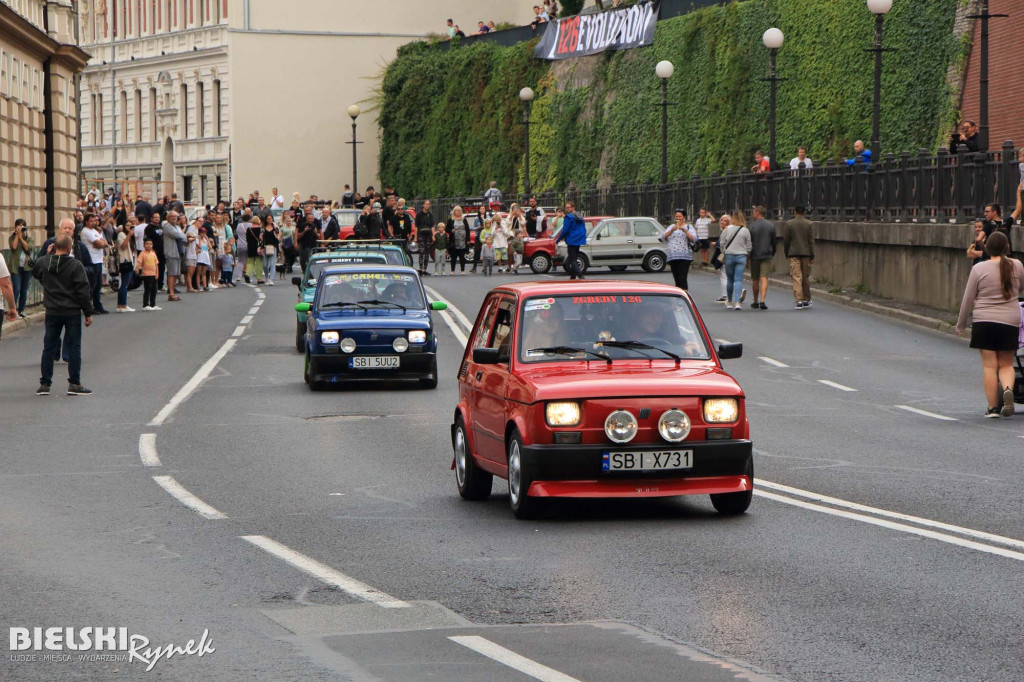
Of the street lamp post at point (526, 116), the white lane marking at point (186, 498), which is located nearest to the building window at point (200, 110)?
the street lamp post at point (526, 116)

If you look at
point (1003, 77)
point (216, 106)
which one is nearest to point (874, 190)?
point (1003, 77)

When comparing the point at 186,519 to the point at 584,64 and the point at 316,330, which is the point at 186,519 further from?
the point at 584,64

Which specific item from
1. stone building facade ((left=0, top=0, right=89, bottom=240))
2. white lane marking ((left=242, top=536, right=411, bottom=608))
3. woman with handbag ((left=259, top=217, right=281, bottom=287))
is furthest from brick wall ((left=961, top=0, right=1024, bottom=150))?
white lane marking ((left=242, top=536, right=411, bottom=608))

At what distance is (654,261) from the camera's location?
147 ft

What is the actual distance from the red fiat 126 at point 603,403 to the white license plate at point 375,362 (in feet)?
28.4

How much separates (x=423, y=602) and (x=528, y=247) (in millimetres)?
38397

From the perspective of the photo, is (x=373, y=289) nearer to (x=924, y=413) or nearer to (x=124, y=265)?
(x=924, y=413)

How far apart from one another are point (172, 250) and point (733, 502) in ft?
97.4

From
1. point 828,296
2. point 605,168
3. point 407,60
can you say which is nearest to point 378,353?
point 828,296

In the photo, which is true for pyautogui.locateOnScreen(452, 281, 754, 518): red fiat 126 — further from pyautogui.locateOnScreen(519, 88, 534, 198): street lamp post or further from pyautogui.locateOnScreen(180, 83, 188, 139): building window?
pyautogui.locateOnScreen(180, 83, 188, 139): building window

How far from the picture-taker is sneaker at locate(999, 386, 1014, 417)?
16.5 m

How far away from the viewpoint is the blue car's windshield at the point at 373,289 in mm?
21406

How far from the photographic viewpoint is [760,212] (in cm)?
3234

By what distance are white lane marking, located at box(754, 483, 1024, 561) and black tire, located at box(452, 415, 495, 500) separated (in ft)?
6.17
